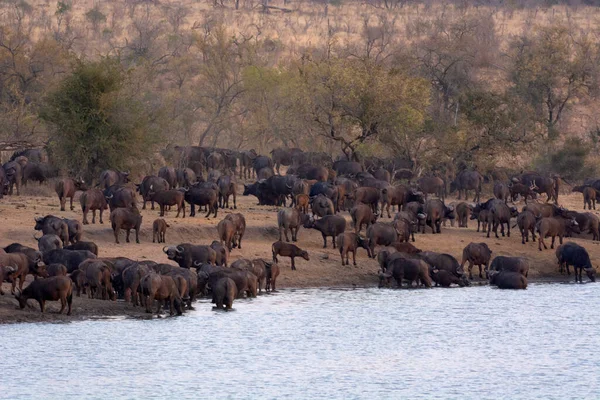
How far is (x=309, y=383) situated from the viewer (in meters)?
20.8

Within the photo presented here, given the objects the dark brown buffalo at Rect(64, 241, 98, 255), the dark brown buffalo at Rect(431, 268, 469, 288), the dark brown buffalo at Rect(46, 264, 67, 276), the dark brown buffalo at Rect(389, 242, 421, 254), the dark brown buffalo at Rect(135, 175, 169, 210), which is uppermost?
the dark brown buffalo at Rect(135, 175, 169, 210)

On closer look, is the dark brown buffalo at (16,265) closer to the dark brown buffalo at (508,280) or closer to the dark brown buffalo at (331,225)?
the dark brown buffalo at (331,225)

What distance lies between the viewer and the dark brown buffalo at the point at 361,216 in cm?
3425

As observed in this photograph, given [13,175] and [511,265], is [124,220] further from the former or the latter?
[13,175]

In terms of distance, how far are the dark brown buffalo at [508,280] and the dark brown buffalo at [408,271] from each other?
71.6 inches

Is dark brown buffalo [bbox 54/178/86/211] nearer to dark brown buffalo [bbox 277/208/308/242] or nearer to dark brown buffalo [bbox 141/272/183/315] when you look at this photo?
dark brown buffalo [bbox 277/208/308/242]

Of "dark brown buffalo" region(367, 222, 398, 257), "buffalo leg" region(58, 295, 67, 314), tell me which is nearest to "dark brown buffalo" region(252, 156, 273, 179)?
"dark brown buffalo" region(367, 222, 398, 257)

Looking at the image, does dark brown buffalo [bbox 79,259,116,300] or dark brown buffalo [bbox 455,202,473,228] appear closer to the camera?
dark brown buffalo [bbox 79,259,116,300]

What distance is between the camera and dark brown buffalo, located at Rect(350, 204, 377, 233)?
3425 cm

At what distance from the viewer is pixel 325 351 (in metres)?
23.6

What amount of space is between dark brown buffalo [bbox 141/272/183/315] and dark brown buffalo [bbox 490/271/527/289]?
9003mm

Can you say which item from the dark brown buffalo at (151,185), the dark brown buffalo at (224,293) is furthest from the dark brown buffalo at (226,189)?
the dark brown buffalo at (224,293)

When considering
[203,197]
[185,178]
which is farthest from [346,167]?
[203,197]

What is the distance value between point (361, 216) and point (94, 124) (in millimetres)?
12099
